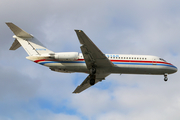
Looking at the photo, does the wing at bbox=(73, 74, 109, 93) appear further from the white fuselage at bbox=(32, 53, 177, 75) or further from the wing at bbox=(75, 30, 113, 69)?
the wing at bbox=(75, 30, 113, 69)

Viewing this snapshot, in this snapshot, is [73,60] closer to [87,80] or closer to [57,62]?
[57,62]

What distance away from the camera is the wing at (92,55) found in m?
32.9

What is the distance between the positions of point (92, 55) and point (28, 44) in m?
8.53

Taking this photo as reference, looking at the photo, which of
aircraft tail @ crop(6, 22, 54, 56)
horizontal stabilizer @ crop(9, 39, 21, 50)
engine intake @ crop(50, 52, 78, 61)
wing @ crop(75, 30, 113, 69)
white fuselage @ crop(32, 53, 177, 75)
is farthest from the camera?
horizontal stabilizer @ crop(9, 39, 21, 50)

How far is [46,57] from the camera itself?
3562cm

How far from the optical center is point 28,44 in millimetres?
37281

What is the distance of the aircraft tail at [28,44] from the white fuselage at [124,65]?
161 centimetres

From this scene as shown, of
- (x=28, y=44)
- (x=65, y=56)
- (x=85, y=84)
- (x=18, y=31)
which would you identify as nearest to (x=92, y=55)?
(x=65, y=56)

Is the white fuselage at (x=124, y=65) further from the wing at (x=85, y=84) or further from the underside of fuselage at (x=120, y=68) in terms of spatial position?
the wing at (x=85, y=84)

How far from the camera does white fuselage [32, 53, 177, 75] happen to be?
35.9m

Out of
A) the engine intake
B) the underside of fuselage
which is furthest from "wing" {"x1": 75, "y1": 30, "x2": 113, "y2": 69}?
the engine intake

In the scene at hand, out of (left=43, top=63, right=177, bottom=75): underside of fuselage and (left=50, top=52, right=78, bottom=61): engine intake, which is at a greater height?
(left=50, top=52, right=78, bottom=61): engine intake

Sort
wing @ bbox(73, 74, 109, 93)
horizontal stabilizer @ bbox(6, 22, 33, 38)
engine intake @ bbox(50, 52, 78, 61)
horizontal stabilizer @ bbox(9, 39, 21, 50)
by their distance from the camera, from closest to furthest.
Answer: engine intake @ bbox(50, 52, 78, 61) → horizontal stabilizer @ bbox(6, 22, 33, 38) → horizontal stabilizer @ bbox(9, 39, 21, 50) → wing @ bbox(73, 74, 109, 93)

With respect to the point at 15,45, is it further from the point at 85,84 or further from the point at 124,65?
the point at 124,65
